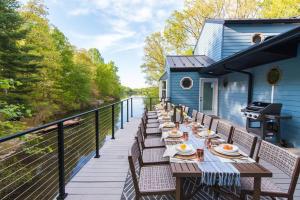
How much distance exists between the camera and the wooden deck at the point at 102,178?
2.48 m

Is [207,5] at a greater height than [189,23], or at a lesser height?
greater

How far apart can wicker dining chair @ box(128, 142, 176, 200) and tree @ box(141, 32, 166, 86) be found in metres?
18.2

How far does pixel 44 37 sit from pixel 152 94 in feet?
38.6

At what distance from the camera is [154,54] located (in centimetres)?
1989

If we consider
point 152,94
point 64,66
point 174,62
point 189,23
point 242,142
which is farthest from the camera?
point 152,94

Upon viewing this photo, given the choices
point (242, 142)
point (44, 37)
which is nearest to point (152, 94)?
point (44, 37)

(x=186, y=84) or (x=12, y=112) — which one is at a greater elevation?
(x=186, y=84)

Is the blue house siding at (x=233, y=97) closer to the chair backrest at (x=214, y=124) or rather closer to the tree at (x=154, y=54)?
the chair backrest at (x=214, y=124)

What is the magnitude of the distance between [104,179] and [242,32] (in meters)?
A: 8.56

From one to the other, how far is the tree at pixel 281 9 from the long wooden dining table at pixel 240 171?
15901 mm

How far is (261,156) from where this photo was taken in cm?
215

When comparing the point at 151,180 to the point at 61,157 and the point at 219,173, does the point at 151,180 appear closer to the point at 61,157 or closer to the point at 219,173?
the point at 219,173

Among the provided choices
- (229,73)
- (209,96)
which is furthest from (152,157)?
(209,96)

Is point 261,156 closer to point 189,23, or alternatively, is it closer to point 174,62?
point 174,62
